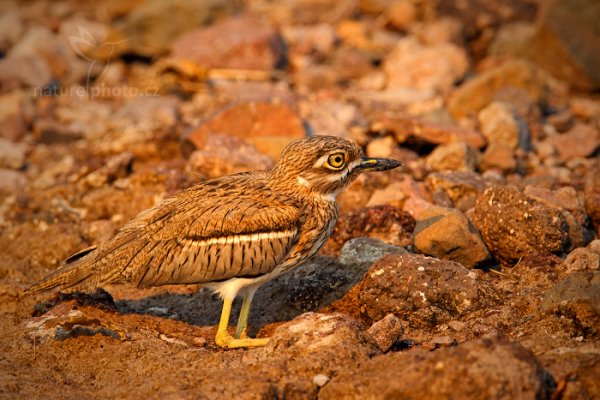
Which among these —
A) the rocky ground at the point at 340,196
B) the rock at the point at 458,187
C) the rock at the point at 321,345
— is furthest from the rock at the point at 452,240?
the rock at the point at 321,345

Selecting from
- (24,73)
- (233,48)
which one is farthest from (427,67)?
(24,73)

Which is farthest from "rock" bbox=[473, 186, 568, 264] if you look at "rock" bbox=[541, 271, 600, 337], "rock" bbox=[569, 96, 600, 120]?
"rock" bbox=[569, 96, 600, 120]

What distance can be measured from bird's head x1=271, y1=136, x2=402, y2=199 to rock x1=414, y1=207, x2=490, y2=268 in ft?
3.42

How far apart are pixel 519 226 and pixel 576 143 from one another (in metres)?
3.90

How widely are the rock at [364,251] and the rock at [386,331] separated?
1.15 m

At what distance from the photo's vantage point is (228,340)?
605 centimetres

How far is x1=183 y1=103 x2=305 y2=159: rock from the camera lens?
32.4 feet

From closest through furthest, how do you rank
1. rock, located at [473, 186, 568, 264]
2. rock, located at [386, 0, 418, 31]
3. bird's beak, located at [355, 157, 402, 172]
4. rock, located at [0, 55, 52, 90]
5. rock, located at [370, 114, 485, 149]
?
bird's beak, located at [355, 157, 402, 172] → rock, located at [473, 186, 568, 264] → rock, located at [370, 114, 485, 149] → rock, located at [0, 55, 52, 90] → rock, located at [386, 0, 418, 31]

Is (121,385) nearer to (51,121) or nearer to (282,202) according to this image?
(282,202)

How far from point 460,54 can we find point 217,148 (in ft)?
17.2

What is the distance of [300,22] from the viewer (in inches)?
579

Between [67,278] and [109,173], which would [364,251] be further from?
[109,173]

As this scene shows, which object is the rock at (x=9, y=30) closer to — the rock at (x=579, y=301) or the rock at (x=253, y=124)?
the rock at (x=253, y=124)

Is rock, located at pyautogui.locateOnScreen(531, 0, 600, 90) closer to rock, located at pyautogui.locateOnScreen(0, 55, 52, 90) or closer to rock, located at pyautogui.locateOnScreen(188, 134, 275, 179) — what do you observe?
rock, located at pyautogui.locateOnScreen(188, 134, 275, 179)
